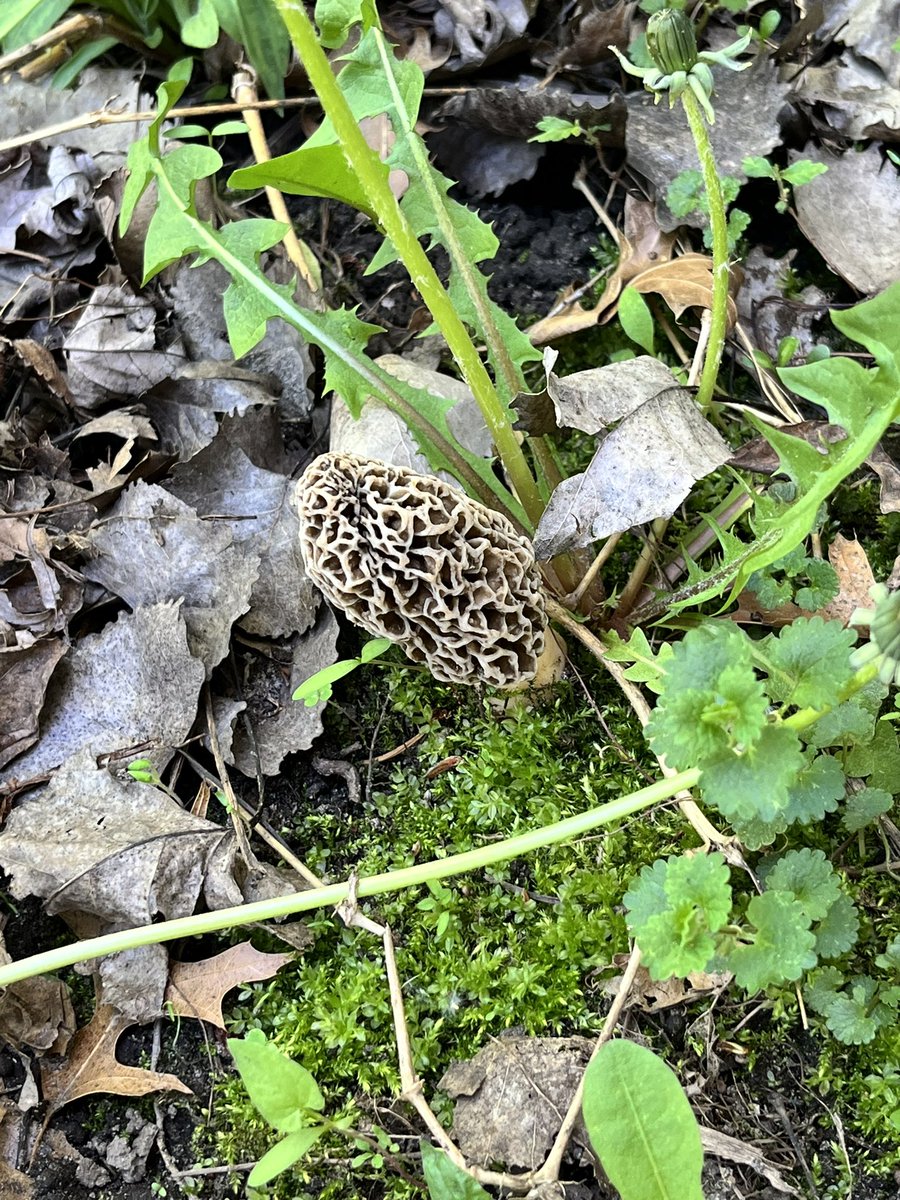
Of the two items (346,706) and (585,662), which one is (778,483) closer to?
(585,662)

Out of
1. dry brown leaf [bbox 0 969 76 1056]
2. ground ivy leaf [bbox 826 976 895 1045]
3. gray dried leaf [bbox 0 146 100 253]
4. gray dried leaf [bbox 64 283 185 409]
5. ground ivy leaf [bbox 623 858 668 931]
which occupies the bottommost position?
ground ivy leaf [bbox 826 976 895 1045]

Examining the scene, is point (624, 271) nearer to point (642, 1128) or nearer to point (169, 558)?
point (169, 558)

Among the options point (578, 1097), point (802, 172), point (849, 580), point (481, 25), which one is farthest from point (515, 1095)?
point (481, 25)

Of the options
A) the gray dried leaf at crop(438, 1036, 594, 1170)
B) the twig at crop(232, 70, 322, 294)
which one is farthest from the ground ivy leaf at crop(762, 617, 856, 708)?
the twig at crop(232, 70, 322, 294)

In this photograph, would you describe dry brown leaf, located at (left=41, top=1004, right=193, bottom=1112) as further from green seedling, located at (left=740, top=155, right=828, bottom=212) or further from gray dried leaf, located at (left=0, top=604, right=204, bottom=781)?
green seedling, located at (left=740, top=155, right=828, bottom=212)

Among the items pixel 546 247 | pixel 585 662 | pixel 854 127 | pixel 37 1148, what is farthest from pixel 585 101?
pixel 37 1148

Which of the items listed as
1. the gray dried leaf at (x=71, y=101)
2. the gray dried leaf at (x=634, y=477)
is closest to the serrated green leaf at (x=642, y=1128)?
the gray dried leaf at (x=634, y=477)
